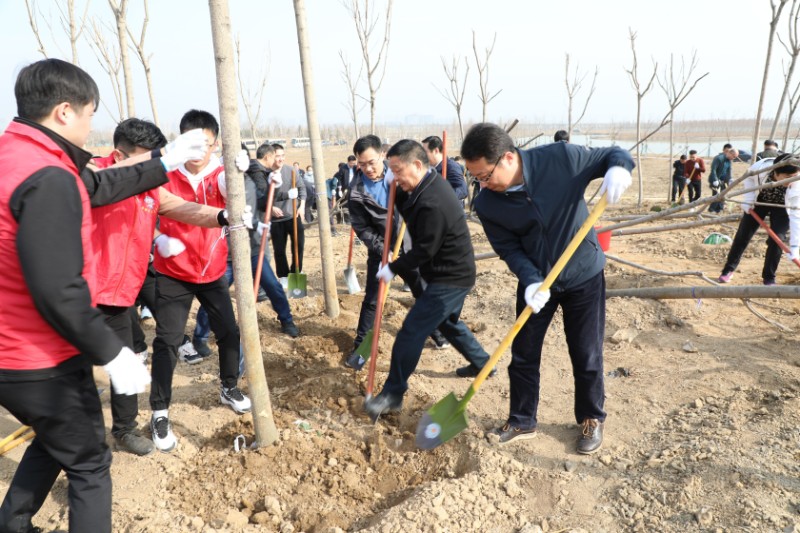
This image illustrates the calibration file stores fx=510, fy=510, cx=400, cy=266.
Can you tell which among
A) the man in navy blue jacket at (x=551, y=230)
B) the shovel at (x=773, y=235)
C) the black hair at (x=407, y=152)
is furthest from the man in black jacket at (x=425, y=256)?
the shovel at (x=773, y=235)

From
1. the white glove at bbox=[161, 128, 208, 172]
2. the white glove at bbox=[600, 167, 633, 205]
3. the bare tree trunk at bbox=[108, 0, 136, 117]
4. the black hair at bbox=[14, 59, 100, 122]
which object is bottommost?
the white glove at bbox=[600, 167, 633, 205]

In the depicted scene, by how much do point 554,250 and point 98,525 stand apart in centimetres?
224

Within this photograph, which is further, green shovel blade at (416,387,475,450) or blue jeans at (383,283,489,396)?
blue jeans at (383,283,489,396)

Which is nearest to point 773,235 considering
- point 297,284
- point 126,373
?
point 297,284

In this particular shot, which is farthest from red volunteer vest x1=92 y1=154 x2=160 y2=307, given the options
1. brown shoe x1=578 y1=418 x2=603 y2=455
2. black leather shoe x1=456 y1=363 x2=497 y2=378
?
brown shoe x1=578 y1=418 x2=603 y2=455

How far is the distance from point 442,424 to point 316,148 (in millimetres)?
2758

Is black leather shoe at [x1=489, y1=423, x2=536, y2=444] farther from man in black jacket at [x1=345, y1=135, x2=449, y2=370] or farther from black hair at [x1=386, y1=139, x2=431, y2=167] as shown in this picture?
black hair at [x1=386, y1=139, x2=431, y2=167]

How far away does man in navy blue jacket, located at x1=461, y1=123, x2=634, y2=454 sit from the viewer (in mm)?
2439

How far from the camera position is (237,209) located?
2.39m

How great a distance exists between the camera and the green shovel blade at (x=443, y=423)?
2.71 m

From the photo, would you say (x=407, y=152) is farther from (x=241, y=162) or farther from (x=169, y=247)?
(x=169, y=247)

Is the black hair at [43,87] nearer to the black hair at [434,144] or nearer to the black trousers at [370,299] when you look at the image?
the black trousers at [370,299]

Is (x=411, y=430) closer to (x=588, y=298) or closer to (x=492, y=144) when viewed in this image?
(x=588, y=298)

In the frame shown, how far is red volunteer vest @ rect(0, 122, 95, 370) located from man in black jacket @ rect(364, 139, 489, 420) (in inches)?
64.9
